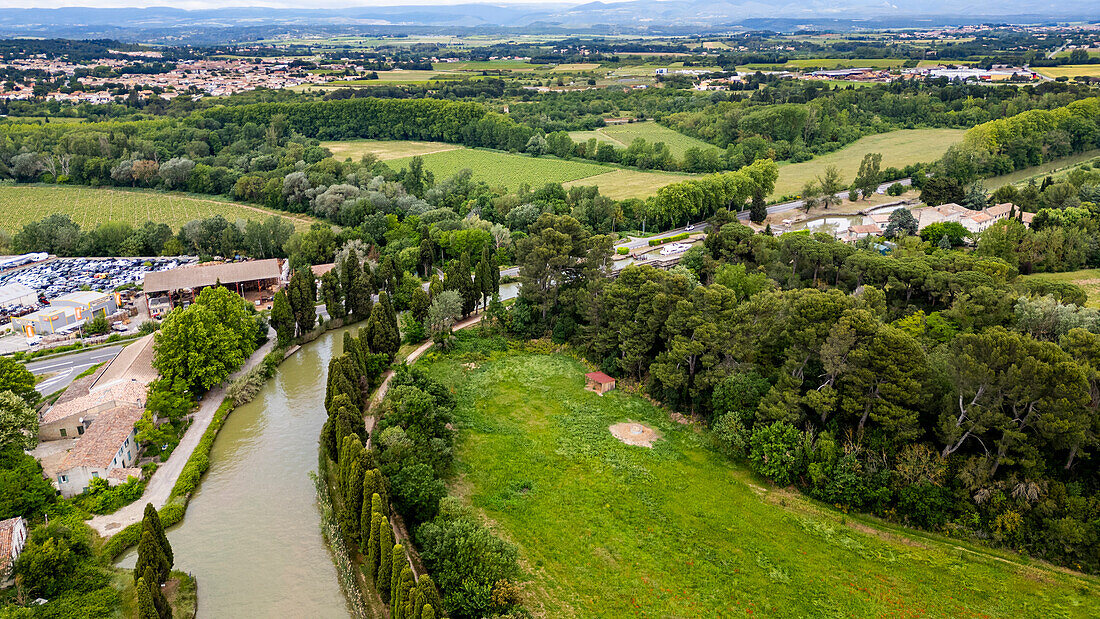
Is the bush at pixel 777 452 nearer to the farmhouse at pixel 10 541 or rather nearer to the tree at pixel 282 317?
the farmhouse at pixel 10 541

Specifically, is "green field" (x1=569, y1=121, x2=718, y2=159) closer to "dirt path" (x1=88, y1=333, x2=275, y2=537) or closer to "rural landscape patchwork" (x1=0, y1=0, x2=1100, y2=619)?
"rural landscape patchwork" (x1=0, y1=0, x2=1100, y2=619)

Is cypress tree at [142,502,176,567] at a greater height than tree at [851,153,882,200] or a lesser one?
lesser

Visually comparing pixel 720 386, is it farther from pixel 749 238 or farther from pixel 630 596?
pixel 749 238

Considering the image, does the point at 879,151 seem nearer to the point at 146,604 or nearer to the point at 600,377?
the point at 600,377

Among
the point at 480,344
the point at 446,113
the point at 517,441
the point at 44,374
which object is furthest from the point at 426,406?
the point at 446,113

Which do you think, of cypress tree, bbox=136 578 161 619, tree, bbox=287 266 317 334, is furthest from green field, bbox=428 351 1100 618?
tree, bbox=287 266 317 334

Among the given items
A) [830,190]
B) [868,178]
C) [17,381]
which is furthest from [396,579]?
[868,178]

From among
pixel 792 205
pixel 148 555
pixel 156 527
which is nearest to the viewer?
pixel 148 555
